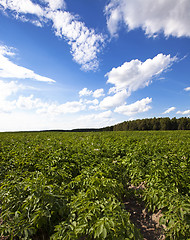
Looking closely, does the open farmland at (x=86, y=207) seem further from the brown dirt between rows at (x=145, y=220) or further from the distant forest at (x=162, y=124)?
the distant forest at (x=162, y=124)

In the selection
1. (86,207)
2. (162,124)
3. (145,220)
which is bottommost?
(145,220)

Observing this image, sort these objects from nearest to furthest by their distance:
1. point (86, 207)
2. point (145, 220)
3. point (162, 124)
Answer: point (86, 207) < point (145, 220) < point (162, 124)

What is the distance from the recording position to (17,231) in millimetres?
2002

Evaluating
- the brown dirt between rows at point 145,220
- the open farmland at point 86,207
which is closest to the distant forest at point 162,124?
the brown dirt between rows at point 145,220

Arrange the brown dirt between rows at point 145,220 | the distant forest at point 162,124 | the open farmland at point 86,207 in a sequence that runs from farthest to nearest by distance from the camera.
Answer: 1. the distant forest at point 162,124
2. the brown dirt between rows at point 145,220
3. the open farmland at point 86,207

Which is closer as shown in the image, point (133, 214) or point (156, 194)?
point (156, 194)

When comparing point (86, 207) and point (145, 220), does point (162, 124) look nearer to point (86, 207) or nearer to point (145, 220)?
point (145, 220)

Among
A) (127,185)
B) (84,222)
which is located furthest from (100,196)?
(127,185)

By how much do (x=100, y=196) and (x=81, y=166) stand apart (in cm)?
175

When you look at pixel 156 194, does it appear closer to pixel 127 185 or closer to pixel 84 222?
pixel 127 185

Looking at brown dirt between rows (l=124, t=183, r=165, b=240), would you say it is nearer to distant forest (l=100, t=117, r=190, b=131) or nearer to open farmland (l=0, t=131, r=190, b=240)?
open farmland (l=0, t=131, r=190, b=240)

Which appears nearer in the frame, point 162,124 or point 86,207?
point 86,207

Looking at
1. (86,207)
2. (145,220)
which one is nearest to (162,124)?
(145,220)

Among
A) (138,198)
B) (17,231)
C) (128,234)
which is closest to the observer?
(128,234)
